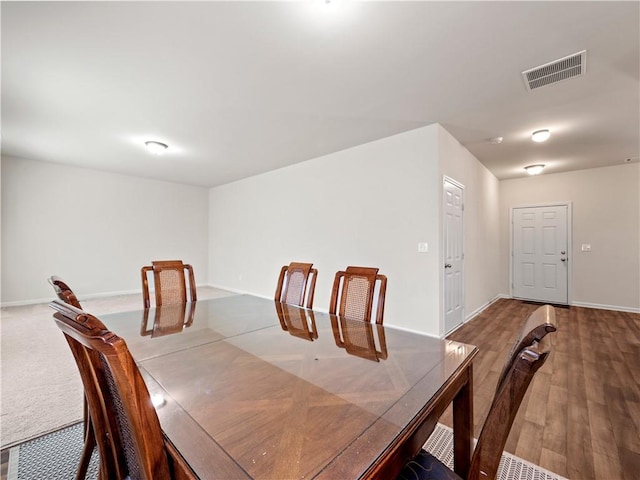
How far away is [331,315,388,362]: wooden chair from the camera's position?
1256mm

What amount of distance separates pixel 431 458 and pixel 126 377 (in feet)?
3.23

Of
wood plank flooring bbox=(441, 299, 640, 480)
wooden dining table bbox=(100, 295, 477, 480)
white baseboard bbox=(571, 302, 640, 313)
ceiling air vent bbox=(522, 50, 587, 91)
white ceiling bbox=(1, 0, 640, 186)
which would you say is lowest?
wood plank flooring bbox=(441, 299, 640, 480)

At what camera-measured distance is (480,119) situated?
319 cm

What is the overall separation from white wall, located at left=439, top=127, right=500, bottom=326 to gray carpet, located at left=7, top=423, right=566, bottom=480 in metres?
2.76

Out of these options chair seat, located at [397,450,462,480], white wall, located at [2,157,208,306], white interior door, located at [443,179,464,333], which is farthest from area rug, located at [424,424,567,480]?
white wall, located at [2,157,208,306]

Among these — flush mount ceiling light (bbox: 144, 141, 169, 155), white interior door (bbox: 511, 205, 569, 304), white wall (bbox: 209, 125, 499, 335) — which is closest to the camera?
white wall (bbox: 209, 125, 499, 335)

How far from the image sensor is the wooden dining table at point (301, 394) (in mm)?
653

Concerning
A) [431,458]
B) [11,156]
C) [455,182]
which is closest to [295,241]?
[455,182]

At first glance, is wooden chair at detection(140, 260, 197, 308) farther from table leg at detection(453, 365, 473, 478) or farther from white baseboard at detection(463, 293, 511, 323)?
white baseboard at detection(463, 293, 511, 323)

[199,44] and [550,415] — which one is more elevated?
[199,44]

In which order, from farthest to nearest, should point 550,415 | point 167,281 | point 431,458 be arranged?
point 167,281 < point 550,415 < point 431,458

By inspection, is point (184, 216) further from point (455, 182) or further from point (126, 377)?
point (126, 377)

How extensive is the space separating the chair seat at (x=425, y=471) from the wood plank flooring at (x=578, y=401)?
1063mm

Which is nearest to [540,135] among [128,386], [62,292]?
[128,386]
